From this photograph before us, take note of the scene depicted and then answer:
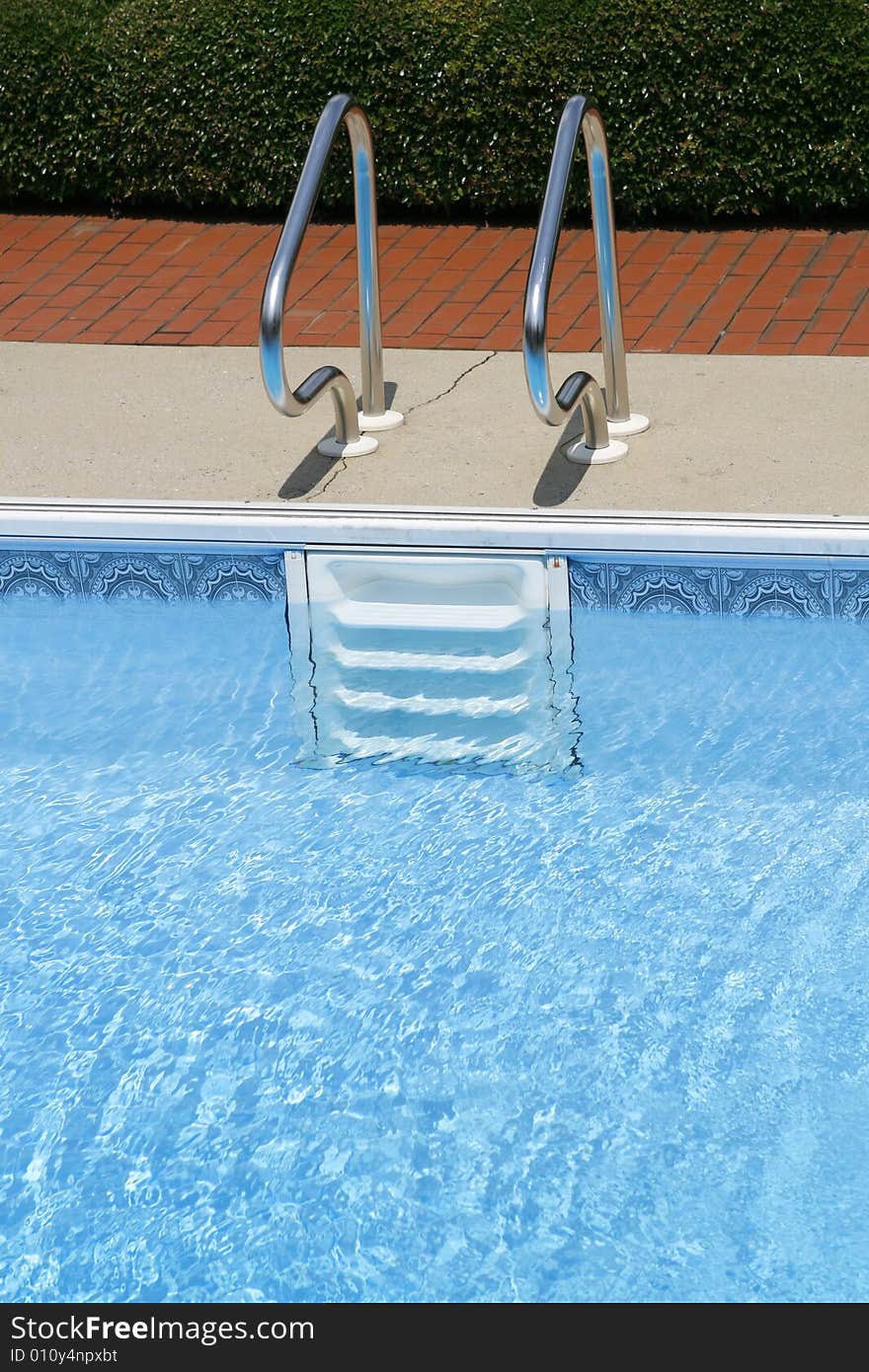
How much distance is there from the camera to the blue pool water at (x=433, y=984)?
334cm

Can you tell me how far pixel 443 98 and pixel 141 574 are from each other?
3.20 meters

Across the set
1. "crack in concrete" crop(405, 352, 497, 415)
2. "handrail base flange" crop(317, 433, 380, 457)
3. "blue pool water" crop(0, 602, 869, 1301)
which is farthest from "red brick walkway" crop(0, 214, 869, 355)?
"blue pool water" crop(0, 602, 869, 1301)

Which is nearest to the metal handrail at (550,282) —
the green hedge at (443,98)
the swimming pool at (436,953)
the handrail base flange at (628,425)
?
the handrail base flange at (628,425)

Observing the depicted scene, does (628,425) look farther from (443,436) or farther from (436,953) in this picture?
(436,953)

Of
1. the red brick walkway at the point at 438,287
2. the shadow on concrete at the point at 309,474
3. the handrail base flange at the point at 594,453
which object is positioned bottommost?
the shadow on concrete at the point at 309,474

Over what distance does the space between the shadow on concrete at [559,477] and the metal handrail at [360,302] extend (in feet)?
1.93

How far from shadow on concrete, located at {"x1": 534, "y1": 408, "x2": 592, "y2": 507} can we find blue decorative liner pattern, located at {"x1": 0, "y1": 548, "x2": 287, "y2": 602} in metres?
0.81

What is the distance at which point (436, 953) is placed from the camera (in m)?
4.05

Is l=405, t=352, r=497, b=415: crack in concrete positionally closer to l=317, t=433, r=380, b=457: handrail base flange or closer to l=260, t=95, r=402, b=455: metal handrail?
l=260, t=95, r=402, b=455: metal handrail

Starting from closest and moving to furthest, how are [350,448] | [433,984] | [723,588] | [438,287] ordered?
[433,984] → [723,588] → [350,448] → [438,287]

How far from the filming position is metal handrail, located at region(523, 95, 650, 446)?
14.8 feet

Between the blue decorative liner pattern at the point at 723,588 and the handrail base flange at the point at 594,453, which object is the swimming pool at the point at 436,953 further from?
the handrail base flange at the point at 594,453

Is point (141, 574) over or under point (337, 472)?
under

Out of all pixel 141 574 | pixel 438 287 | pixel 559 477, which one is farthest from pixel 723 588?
pixel 438 287
